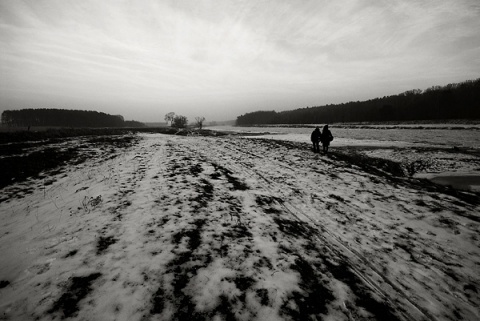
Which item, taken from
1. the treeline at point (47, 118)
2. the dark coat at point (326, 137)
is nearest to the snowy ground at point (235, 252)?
the dark coat at point (326, 137)

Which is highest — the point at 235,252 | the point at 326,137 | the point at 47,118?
the point at 47,118

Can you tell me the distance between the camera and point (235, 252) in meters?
4.22

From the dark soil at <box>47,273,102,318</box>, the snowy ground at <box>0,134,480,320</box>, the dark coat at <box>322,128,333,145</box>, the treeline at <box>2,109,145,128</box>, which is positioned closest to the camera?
the dark soil at <box>47,273,102,318</box>

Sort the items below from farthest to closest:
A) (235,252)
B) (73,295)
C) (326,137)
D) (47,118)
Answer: (47,118)
(326,137)
(235,252)
(73,295)

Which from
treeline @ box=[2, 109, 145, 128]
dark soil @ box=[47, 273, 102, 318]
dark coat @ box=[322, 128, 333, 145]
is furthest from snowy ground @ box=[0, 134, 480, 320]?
treeline @ box=[2, 109, 145, 128]

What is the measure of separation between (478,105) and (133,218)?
99490mm

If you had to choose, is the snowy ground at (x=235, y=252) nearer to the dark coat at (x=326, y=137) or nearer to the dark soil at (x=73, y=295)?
the dark soil at (x=73, y=295)

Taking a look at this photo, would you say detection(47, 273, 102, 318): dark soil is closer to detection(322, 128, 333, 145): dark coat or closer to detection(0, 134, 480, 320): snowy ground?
detection(0, 134, 480, 320): snowy ground

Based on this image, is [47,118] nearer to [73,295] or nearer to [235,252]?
[73,295]

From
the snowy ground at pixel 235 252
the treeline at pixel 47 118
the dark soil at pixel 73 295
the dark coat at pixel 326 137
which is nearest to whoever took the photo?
the dark soil at pixel 73 295

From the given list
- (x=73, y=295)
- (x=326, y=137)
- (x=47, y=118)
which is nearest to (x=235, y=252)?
(x=73, y=295)

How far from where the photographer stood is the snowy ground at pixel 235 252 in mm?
3064

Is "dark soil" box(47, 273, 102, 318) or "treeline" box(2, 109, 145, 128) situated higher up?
"treeline" box(2, 109, 145, 128)

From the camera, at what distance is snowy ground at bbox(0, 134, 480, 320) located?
3.06 metres
